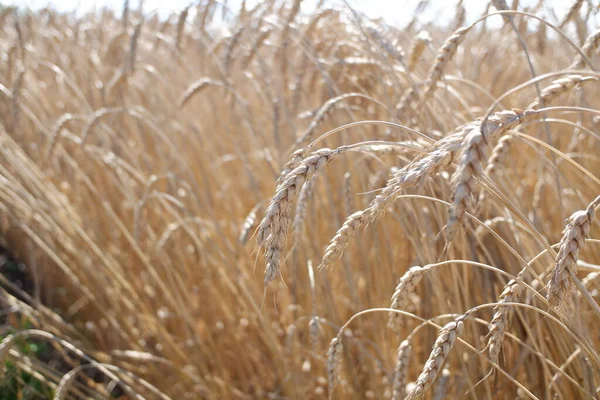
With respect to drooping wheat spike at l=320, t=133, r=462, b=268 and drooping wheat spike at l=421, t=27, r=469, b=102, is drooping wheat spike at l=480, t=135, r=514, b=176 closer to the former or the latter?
drooping wheat spike at l=421, t=27, r=469, b=102

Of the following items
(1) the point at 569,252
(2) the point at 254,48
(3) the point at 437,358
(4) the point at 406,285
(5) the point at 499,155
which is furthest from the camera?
(2) the point at 254,48

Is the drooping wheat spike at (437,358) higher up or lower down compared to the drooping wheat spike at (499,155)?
lower down

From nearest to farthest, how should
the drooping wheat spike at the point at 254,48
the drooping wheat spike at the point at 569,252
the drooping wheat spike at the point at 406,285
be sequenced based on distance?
the drooping wheat spike at the point at 569,252
the drooping wheat spike at the point at 406,285
the drooping wheat spike at the point at 254,48

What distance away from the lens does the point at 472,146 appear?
498 millimetres

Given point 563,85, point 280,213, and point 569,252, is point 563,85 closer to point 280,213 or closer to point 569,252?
point 569,252

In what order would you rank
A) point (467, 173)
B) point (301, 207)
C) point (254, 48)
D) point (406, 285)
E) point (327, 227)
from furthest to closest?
point (327, 227), point (254, 48), point (301, 207), point (406, 285), point (467, 173)

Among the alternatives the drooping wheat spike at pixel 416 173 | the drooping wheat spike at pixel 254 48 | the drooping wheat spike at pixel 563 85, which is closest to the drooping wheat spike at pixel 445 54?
the drooping wheat spike at pixel 563 85

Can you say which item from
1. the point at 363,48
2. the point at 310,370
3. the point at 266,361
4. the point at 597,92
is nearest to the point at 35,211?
the point at 266,361

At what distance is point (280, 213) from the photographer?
2.12ft

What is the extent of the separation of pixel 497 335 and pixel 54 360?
6.50 feet

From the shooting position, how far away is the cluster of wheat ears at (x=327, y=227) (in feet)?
2.56

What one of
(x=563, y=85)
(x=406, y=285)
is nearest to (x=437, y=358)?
(x=406, y=285)

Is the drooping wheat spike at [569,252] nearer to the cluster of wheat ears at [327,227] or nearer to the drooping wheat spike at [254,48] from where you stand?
the cluster of wheat ears at [327,227]

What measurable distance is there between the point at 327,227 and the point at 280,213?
4.55 feet
